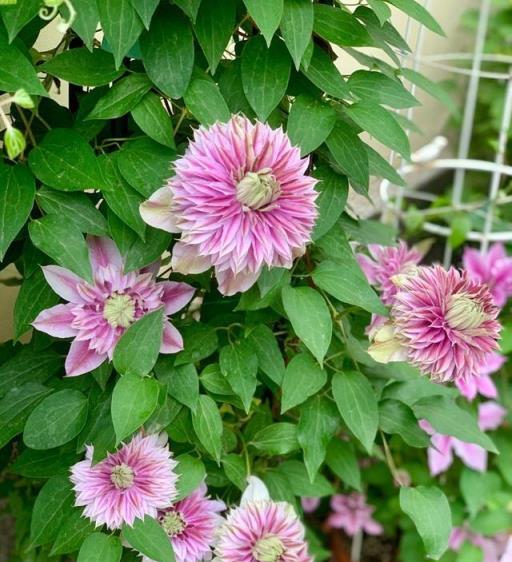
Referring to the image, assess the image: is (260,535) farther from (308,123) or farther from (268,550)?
(308,123)

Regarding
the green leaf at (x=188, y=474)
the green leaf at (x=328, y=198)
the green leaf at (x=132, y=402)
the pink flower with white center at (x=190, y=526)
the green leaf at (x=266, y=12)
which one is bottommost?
the pink flower with white center at (x=190, y=526)

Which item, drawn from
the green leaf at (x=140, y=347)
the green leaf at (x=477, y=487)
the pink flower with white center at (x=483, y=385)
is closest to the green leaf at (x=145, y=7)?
the green leaf at (x=140, y=347)

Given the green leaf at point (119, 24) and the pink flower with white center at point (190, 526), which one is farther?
the pink flower with white center at point (190, 526)

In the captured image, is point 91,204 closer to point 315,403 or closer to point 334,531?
point 315,403

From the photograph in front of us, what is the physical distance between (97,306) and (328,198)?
8.5 inches

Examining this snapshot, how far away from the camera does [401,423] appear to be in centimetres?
82

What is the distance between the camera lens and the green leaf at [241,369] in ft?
2.40

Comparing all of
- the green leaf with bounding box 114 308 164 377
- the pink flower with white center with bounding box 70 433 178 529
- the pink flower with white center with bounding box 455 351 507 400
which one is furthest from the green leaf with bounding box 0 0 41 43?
the pink flower with white center with bounding box 455 351 507 400

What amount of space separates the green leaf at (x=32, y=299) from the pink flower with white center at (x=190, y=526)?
0.70 ft

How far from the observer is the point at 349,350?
2.70 ft

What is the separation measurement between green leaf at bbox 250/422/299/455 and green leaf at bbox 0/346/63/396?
0.67 ft

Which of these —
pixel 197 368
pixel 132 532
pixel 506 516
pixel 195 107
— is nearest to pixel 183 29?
pixel 195 107

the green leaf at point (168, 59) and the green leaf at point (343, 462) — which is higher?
the green leaf at point (168, 59)

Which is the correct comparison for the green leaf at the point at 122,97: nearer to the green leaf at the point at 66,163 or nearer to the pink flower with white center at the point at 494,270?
the green leaf at the point at 66,163
